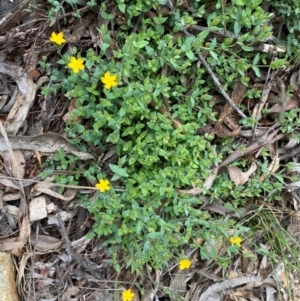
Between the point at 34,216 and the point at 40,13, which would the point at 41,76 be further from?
the point at 34,216

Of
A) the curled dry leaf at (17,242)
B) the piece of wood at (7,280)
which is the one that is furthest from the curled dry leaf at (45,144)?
the piece of wood at (7,280)

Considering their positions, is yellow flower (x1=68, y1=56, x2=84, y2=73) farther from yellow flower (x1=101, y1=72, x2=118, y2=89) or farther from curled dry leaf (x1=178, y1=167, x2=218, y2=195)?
curled dry leaf (x1=178, y1=167, x2=218, y2=195)

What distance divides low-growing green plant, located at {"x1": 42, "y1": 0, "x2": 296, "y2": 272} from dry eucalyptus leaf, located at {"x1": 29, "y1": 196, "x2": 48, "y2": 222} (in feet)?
0.76

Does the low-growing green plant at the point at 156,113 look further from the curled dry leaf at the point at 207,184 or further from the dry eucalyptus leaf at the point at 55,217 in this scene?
the dry eucalyptus leaf at the point at 55,217

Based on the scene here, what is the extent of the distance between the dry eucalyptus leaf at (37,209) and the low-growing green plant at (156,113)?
0.23 metres

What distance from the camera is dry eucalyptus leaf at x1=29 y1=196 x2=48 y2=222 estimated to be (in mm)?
2453

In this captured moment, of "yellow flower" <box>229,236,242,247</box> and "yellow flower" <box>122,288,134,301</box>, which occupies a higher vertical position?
"yellow flower" <box>122,288,134,301</box>

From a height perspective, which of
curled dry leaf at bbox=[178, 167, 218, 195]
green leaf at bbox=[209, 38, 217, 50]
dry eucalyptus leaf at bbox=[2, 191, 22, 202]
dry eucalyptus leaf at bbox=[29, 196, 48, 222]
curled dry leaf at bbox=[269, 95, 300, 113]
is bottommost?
curled dry leaf at bbox=[178, 167, 218, 195]

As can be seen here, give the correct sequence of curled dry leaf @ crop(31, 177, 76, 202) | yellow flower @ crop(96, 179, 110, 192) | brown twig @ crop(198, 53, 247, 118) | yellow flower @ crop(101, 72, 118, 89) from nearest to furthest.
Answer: yellow flower @ crop(101, 72, 118, 89) < yellow flower @ crop(96, 179, 110, 192) < brown twig @ crop(198, 53, 247, 118) < curled dry leaf @ crop(31, 177, 76, 202)

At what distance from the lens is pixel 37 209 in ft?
8.05

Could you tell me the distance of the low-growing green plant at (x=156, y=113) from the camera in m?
2.22

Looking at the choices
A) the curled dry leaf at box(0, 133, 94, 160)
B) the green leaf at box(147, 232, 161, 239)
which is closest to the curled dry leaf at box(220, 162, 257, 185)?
the green leaf at box(147, 232, 161, 239)

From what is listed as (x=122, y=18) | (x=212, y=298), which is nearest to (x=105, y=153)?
(x=122, y=18)

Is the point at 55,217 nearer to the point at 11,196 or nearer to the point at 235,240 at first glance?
the point at 11,196
